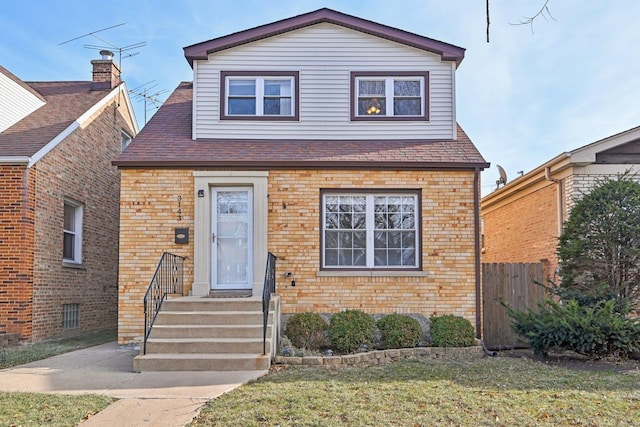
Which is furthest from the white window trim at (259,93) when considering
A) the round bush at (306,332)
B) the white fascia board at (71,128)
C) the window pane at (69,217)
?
the window pane at (69,217)

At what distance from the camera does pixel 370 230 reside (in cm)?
1051

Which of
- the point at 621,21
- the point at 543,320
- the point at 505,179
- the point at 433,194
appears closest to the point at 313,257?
the point at 433,194

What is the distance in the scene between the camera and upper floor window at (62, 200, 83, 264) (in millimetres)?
12219

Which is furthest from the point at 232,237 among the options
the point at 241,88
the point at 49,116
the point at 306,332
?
the point at 49,116

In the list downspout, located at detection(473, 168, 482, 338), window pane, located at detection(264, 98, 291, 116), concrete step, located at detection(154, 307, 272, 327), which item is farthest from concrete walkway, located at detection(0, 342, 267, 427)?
window pane, located at detection(264, 98, 291, 116)

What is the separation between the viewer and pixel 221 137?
36.1 feet

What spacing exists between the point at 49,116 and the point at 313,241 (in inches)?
274

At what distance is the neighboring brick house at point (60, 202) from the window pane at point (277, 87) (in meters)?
4.32

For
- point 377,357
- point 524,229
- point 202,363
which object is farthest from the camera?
point 524,229

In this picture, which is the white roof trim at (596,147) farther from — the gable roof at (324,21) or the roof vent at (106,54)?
the roof vent at (106,54)

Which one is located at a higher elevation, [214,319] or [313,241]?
[313,241]

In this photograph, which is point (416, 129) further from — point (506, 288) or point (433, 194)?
point (506, 288)

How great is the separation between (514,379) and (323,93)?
21.0 ft

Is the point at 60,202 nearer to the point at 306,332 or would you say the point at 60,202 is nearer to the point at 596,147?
the point at 306,332
